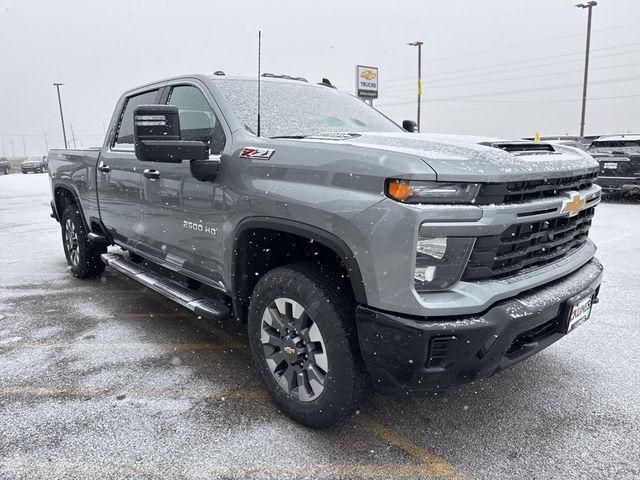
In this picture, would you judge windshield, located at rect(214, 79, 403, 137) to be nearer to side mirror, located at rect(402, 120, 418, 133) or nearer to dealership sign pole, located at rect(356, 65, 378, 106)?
side mirror, located at rect(402, 120, 418, 133)

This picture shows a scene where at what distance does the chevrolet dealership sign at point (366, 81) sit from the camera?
84.5ft

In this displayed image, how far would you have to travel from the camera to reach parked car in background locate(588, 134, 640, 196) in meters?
11.4

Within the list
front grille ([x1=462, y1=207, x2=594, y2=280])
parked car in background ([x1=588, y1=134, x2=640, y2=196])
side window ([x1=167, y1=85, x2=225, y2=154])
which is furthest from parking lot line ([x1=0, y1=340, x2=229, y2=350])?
parked car in background ([x1=588, y1=134, x2=640, y2=196])

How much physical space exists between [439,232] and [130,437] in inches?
74.5

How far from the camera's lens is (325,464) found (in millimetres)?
2383

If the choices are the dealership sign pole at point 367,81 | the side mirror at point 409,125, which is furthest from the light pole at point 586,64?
the side mirror at point 409,125

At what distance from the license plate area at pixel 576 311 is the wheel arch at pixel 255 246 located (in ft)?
3.49

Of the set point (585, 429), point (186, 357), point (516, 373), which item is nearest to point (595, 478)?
point (585, 429)

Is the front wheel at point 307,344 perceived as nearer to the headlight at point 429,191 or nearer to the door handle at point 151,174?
the headlight at point 429,191

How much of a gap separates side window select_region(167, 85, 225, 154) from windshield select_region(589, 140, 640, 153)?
11213 mm

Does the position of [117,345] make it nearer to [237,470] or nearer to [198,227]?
[198,227]

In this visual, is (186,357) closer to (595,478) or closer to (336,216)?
(336,216)

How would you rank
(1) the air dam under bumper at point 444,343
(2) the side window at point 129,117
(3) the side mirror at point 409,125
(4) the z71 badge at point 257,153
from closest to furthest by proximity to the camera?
(1) the air dam under bumper at point 444,343 → (4) the z71 badge at point 257,153 → (2) the side window at point 129,117 → (3) the side mirror at point 409,125

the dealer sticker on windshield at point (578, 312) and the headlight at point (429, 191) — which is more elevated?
the headlight at point (429, 191)
